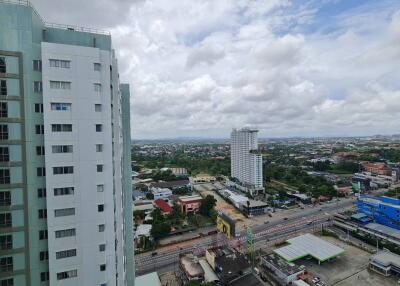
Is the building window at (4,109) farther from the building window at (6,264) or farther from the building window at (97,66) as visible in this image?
the building window at (6,264)

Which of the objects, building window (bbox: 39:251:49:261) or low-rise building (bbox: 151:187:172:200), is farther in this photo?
low-rise building (bbox: 151:187:172:200)

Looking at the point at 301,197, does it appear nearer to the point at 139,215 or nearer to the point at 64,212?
the point at 139,215

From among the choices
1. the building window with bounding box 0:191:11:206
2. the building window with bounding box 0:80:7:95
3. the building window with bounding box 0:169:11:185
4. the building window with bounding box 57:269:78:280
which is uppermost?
the building window with bounding box 0:80:7:95

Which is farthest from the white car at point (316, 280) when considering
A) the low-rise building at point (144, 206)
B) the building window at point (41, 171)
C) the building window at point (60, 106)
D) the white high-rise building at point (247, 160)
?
the white high-rise building at point (247, 160)

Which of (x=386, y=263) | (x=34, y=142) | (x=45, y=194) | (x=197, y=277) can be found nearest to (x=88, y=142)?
→ (x=34, y=142)

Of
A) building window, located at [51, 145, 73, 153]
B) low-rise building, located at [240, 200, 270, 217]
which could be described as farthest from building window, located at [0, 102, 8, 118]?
low-rise building, located at [240, 200, 270, 217]

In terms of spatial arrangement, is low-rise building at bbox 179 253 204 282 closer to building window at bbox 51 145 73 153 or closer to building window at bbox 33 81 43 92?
building window at bbox 51 145 73 153

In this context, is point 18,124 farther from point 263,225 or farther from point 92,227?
point 263,225

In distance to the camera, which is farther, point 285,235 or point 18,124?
point 285,235
